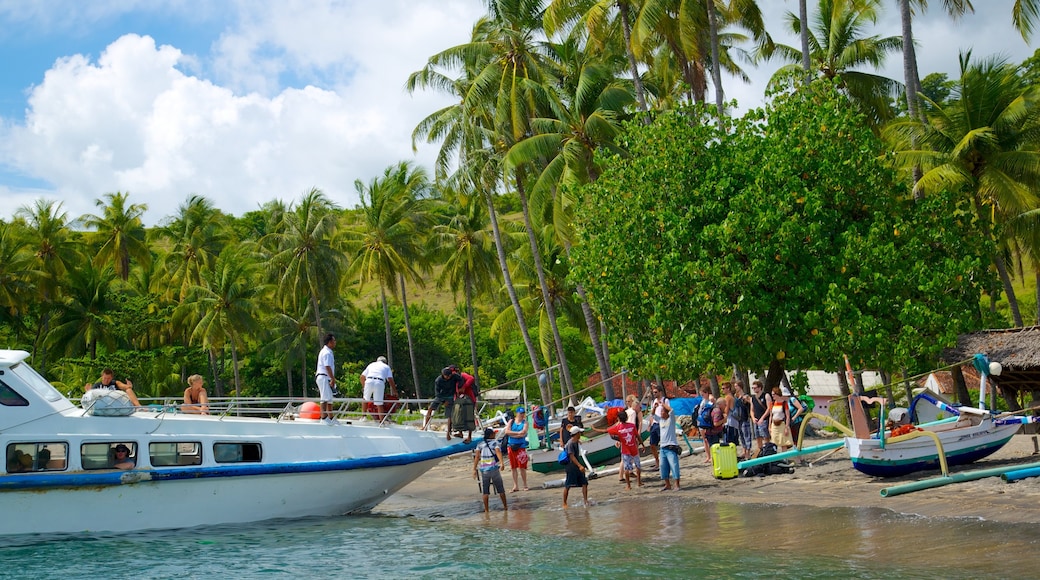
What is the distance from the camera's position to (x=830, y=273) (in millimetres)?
20109

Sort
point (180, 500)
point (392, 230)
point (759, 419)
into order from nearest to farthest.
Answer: point (180, 500) → point (759, 419) → point (392, 230)

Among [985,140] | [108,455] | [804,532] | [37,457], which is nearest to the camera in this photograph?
[804,532]

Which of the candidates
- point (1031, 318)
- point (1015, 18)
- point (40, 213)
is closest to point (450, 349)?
point (40, 213)

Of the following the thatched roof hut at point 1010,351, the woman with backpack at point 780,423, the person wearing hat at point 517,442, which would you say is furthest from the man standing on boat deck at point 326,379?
the thatched roof hut at point 1010,351

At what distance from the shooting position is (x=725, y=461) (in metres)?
18.1

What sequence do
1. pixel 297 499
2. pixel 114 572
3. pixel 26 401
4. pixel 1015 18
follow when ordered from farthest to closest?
pixel 1015 18, pixel 297 499, pixel 26 401, pixel 114 572

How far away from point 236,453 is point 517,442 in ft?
20.8

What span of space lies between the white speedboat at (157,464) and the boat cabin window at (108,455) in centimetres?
2

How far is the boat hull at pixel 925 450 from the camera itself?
16266mm

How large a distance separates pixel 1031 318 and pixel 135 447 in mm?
56124

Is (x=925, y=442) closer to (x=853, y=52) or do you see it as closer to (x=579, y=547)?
(x=579, y=547)

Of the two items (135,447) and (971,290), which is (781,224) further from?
(135,447)

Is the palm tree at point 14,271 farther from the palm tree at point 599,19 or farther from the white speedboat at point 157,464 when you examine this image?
the white speedboat at point 157,464

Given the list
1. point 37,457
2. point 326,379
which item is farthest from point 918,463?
point 37,457
